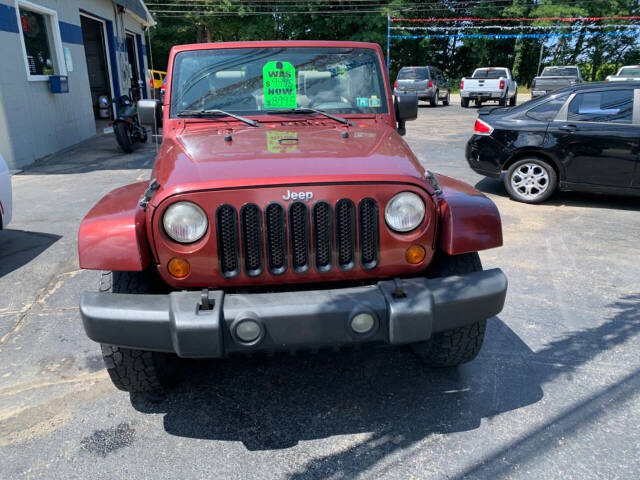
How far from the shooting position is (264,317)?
2287 millimetres

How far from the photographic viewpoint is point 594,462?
8.21 feet

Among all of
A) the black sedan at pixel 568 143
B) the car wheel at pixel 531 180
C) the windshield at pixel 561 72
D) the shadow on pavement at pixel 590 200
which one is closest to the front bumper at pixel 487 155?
the black sedan at pixel 568 143

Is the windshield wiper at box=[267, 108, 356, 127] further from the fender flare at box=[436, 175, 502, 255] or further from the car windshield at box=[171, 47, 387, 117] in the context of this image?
the fender flare at box=[436, 175, 502, 255]

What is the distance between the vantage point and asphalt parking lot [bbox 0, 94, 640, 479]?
2.53 m

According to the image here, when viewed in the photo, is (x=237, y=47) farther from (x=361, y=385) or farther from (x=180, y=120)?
(x=361, y=385)

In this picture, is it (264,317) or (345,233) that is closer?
(264,317)

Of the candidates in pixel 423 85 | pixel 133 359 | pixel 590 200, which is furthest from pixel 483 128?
pixel 423 85

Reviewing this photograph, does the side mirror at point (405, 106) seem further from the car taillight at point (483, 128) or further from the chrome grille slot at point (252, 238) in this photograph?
the car taillight at point (483, 128)

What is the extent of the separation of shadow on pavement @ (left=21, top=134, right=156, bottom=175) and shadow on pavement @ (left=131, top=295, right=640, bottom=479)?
25.2ft

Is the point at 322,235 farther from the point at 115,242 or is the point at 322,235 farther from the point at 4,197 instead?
the point at 4,197

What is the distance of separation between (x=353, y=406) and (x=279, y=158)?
Result: 1.39 metres

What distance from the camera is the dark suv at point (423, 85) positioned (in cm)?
2394

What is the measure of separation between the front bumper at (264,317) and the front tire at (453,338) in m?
0.41

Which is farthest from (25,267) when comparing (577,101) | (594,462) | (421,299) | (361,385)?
(577,101)
